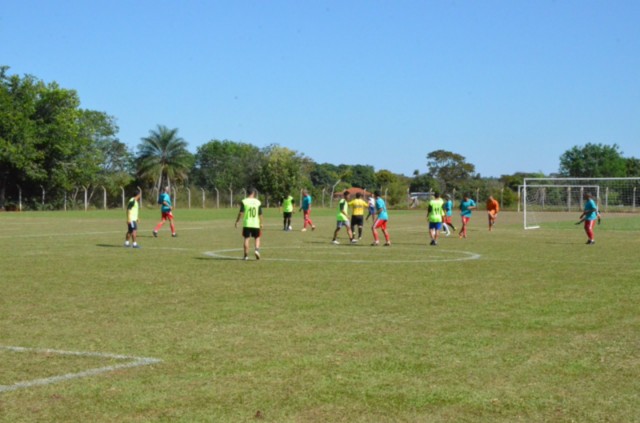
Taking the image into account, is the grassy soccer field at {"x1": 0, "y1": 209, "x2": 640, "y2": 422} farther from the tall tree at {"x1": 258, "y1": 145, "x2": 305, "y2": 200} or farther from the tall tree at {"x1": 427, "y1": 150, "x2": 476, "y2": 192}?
the tall tree at {"x1": 427, "y1": 150, "x2": 476, "y2": 192}

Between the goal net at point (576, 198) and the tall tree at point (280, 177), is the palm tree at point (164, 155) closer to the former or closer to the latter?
the tall tree at point (280, 177)

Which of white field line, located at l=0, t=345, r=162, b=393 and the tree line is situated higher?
the tree line

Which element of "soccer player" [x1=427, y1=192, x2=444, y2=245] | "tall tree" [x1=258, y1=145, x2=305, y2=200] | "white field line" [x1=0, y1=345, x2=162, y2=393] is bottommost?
"white field line" [x1=0, y1=345, x2=162, y2=393]

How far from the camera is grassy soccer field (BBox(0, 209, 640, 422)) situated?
674cm

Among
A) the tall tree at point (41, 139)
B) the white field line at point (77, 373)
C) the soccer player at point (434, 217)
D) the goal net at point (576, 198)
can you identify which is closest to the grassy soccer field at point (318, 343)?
the white field line at point (77, 373)

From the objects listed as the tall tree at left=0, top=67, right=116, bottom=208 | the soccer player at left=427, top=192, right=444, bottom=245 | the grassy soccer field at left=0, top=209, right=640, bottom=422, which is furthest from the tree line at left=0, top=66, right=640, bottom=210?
the grassy soccer field at left=0, top=209, right=640, bottom=422

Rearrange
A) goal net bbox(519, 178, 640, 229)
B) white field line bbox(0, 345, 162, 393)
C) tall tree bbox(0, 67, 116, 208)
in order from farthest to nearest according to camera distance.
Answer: tall tree bbox(0, 67, 116, 208), goal net bbox(519, 178, 640, 229), white field line bbox(0, 345, 162, 393)

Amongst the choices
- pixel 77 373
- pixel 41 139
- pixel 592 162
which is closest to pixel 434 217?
pixel 77 373

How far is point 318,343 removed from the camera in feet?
30.7

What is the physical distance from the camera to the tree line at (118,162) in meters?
71.1

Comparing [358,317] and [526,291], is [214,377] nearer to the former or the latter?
[358,317]

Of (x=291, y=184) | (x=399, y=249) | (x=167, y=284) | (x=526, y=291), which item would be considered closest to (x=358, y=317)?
(x=526, y=291)

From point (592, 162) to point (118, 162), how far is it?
7279 centimetres

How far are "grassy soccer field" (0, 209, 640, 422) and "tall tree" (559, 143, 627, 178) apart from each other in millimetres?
114184
